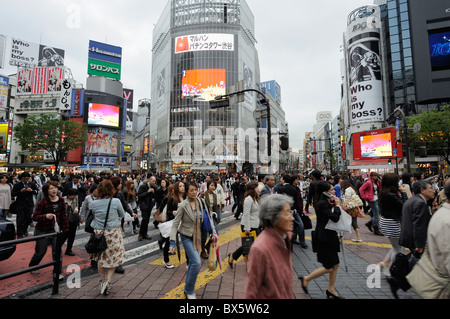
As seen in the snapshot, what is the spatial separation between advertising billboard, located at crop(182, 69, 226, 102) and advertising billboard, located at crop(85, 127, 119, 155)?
21403mm

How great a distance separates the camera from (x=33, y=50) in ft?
221

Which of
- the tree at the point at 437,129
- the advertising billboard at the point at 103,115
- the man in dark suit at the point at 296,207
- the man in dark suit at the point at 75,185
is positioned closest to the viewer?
the man in dark suit at the point at 296,207

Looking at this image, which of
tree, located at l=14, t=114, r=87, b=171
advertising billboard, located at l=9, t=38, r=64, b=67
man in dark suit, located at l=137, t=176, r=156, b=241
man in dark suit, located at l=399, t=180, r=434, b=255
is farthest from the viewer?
advertising billboard, located at l=9, t=38, r=64, b=67

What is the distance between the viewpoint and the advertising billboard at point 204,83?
57688 mm

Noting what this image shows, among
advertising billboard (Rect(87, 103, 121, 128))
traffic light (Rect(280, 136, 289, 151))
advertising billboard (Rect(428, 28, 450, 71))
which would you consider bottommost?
traffic light (Rect(280, 136, 289, 151))

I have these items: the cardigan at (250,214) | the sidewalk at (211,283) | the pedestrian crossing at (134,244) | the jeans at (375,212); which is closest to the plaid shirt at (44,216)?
the sidewalk at (211,283)

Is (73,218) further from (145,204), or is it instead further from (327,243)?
(327,243)

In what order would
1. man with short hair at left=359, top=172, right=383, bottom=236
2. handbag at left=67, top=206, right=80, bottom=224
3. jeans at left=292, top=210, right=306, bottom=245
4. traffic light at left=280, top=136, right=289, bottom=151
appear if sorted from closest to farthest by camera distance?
handbag at left=67, top=206, right=80, bottom=224
jeans at left=292, top=210, right=306, bottom=245
man with short hair at left=359, top=172, right=383, bottom=236
traffic light at left=280, top=136, right=289, bottom=151

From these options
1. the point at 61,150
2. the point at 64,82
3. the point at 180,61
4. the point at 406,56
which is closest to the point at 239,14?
the point at 180,61

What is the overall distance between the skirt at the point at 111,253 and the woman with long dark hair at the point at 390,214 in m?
4.73

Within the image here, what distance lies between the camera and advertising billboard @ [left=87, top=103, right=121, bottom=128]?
57062 millimetres

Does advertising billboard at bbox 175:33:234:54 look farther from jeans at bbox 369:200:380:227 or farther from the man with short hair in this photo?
jeans at bbox 369:200:380:227

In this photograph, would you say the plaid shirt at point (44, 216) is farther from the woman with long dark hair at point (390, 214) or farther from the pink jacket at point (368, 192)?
the pink jacket at point (368, 192)

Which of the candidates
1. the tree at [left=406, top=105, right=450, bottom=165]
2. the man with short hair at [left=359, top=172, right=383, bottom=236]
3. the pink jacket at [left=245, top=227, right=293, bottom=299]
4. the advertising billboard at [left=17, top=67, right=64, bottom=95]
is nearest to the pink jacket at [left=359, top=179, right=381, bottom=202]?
the man with short hair at [left=359, top=172, right=383, bottom=236]
